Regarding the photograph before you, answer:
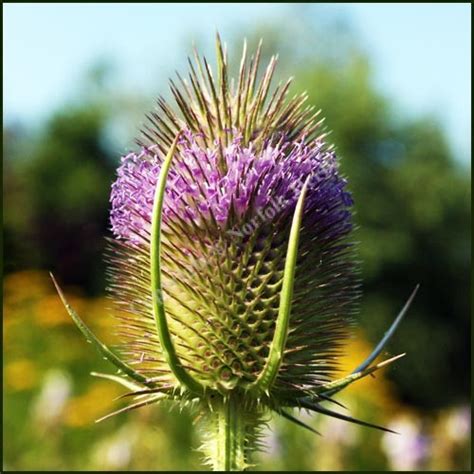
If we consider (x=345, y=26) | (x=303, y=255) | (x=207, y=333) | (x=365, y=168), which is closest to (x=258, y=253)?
(x=303, y=255)

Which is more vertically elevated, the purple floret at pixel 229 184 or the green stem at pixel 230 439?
the purple floret at pixel 229 184

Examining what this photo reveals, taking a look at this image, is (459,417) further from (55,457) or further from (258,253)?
(258,253)

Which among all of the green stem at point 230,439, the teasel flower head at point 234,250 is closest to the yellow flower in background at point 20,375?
the teasel flower head at point 234,250

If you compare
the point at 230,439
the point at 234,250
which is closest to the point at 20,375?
the point at 230,439

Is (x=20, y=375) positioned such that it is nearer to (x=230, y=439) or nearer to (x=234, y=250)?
(x=230, y=439)

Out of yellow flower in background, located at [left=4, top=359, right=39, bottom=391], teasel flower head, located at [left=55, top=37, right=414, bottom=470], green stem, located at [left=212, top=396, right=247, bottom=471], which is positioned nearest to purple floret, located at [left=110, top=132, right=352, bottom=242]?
teasel flower head, located at [left=55, top=37, right=414, bottom=470]

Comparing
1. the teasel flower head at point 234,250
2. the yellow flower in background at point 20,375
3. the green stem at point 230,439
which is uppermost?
the teasel flower head at point 234,250

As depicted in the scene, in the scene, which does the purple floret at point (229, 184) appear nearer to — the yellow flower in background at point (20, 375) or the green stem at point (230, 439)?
the green stem at point (230, 439)
